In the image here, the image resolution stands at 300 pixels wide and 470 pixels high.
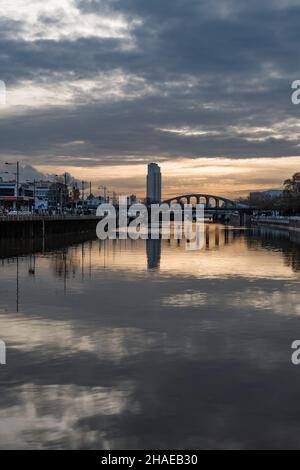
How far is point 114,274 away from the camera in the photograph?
48312 millimetres

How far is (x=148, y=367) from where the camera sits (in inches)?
746

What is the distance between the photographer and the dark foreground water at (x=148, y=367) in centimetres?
1374

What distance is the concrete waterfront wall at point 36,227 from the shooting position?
270 feet

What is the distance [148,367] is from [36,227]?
82847 millimetres

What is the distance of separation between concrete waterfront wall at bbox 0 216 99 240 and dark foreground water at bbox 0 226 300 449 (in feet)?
144

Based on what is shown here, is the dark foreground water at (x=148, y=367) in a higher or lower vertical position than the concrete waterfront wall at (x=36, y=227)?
lower

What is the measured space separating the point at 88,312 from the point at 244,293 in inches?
435

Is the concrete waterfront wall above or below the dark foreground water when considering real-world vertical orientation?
above

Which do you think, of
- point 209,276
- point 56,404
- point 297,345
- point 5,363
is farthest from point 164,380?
point 209,276

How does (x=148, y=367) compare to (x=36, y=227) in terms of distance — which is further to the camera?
(x=36, y=227)

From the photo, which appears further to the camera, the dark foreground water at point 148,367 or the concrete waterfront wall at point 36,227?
the concrete waterfront wall at point 36,227

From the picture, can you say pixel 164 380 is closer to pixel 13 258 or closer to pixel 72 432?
pixel 72 432

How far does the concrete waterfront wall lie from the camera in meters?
82.4

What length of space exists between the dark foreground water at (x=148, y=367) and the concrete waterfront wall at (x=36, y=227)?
44.0m
